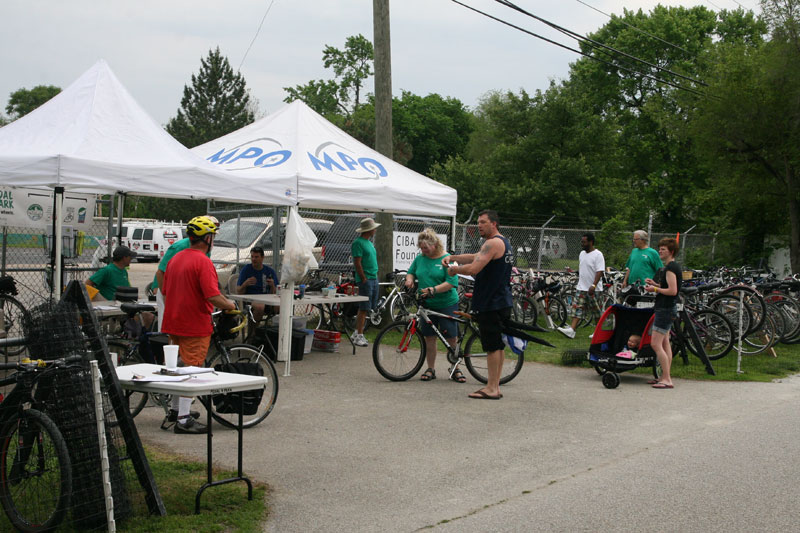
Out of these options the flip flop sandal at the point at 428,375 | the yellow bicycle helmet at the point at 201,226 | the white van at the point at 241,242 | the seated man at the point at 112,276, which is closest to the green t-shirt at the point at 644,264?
the flip flop sandal at the point at 428,375

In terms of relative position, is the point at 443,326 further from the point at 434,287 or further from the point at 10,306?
the point at 10,306

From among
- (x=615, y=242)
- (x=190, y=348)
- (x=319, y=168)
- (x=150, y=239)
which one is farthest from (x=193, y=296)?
(x=150, y=239)

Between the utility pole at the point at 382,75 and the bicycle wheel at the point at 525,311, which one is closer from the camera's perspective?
the utility pole at the point at 382,75

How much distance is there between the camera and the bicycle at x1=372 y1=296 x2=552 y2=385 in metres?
9.49

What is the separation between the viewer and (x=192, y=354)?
259 inches

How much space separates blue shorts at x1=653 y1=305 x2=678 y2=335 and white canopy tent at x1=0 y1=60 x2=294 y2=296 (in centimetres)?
500

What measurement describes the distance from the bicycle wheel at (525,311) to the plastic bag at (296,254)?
672 cm

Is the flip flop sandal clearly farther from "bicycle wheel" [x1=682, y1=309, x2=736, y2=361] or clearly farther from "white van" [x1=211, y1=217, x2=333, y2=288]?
"white van" [x1=211, y1=217, x2=333, y2=288]

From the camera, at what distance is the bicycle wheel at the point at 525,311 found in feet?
51.0

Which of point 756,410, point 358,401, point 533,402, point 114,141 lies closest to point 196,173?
point 114,141

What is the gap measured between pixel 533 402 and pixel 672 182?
37.7m

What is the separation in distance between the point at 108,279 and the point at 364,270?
165 inches

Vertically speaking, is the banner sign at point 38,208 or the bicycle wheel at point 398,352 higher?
the banner sign at point 38,208

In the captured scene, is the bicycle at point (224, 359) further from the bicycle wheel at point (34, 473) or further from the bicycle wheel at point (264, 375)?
the bicycle wheel at point (34, 473)
